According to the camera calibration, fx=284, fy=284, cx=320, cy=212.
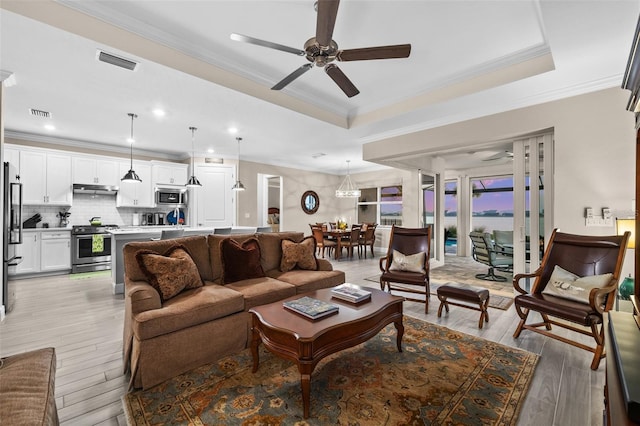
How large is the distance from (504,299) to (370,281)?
6.77 ft

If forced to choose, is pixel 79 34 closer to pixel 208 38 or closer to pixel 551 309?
pixel 208 38

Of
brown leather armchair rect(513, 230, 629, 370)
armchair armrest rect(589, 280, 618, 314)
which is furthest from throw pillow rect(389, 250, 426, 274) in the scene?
armchair armrest rect(589, 280, 618, 314)

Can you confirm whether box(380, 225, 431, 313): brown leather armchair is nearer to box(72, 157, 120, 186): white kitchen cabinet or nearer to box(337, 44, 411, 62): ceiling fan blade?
box(337, 44, 411, 62): ceiling fan blade

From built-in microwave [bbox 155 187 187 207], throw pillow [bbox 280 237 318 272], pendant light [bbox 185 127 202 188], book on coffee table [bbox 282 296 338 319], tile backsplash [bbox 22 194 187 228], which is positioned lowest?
book on coffee table [bbox 282 296 338 319]

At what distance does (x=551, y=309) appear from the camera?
253 cm

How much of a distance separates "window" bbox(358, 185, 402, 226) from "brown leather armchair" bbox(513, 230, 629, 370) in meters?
6.04

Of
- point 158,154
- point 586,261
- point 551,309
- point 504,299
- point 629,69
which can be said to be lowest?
point 504,299

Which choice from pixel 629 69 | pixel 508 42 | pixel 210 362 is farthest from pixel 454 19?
pixel 210 362

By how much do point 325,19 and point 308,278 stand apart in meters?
A: 2.50

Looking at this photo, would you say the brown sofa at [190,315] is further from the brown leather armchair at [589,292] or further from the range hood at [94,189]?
the range hood at [94,189]

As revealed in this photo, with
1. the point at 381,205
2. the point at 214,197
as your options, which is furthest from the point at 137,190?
the point at 381,205

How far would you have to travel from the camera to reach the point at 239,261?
3131 mm

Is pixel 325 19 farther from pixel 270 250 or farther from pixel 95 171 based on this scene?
pixel 95 171

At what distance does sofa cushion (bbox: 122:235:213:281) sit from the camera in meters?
2.54
